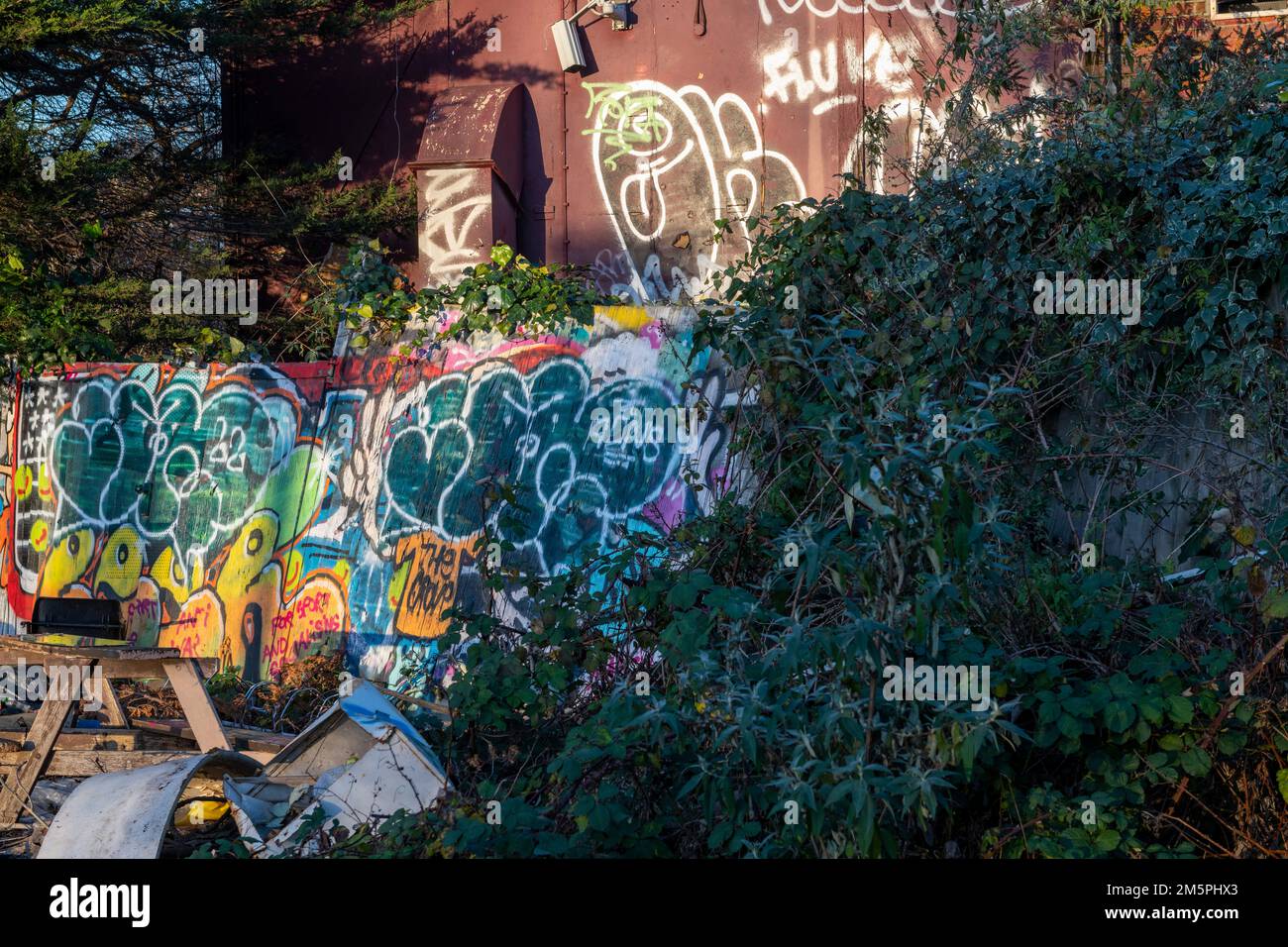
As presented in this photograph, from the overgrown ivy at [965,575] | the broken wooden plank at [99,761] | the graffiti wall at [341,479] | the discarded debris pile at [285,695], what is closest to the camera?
the overgrown ivy at [965,575]

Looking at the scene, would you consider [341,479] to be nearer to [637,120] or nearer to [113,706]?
[113,706]

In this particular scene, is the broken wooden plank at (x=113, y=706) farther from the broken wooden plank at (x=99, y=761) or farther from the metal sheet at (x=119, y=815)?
the metal sheet at (x=119, y=815)

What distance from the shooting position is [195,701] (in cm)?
612

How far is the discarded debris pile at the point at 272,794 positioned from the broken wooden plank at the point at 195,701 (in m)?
0.69

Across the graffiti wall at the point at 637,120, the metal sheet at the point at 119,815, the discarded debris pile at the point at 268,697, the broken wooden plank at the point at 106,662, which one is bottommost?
the discarded debris pile at the point at 268,697

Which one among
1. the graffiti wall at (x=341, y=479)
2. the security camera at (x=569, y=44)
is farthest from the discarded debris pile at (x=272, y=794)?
the security camera at (x=569, y=44)

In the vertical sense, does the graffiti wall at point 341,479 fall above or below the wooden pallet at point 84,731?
above

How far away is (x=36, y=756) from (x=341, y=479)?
11.2 feet

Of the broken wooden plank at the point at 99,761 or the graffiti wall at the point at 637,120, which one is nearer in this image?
the broken wooden plank at the point at 99,761

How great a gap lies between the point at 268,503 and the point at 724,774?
5944 millimetres

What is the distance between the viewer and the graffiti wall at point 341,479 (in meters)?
7.82

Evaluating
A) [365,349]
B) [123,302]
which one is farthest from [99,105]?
[365,349]

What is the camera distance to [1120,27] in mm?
9266
